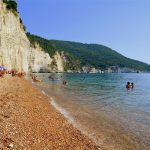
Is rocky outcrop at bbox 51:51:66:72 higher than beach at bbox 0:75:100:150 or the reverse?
higher

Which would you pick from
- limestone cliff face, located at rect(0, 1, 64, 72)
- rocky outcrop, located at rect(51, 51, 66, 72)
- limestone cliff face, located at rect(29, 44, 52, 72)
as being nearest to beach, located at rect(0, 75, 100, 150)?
limestone cliff face, located at rect(0, 1, 64, 72)

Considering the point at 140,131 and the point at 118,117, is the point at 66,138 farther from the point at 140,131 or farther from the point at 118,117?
the point at 118,117

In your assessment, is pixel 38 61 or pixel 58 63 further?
pixel 58 63

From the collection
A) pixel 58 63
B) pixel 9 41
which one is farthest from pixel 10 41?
pixel 58 63

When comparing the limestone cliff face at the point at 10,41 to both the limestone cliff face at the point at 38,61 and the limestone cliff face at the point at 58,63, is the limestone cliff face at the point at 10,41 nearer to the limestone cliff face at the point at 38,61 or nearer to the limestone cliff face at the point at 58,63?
the limestone cliff face at the point at 38,61

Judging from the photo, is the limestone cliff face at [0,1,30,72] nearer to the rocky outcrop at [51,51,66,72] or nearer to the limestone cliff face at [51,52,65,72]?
the rocky outcrop at [51,51,66,72]

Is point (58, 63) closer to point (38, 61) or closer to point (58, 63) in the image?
point (58, 63)

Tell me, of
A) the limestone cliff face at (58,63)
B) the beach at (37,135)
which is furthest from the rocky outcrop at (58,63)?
the beach at (37,135)

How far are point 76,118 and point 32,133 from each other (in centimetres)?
634

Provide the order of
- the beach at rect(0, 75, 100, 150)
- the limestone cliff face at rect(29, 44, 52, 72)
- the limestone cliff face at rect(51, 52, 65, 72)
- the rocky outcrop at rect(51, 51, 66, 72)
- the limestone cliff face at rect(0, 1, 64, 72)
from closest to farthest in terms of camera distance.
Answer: the beach at rect(0, 75, 100, 150) → the limestone cliff face at rect(0, 1, 64, 72) → the limestone cliff face at rect(29, 44, 52, 72) → the rocky outcrop at rect(51, 51, 66, 72) → the limestone cliff face at rect(51, 52, 65, 72)

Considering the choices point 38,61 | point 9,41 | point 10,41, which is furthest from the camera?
point 38,61

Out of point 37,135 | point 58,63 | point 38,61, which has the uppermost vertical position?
point 38,61

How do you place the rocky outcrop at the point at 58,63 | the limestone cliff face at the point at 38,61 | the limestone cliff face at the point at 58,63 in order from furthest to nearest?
the limestone cliff face at the point at 58,63
the rocky outcrop at the point at 58,63
the limestone cliff face at the point at 38,61

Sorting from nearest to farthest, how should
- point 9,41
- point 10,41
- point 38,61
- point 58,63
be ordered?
point 9,41
point 10,41
point 38,61
point 58,63
